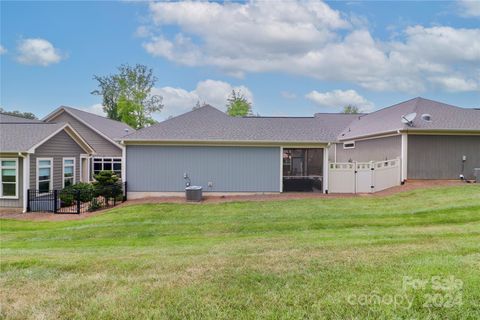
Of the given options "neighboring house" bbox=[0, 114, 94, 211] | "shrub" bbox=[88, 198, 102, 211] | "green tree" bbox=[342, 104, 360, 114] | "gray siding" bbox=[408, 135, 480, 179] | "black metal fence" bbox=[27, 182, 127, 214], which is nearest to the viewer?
"shrub" bbox=[88, 198, 102, 211]

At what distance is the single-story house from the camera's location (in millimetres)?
15016

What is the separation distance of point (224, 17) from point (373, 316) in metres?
16.3

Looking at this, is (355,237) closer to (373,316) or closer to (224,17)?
(373,316)

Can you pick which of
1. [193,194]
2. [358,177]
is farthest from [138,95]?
[358,177]

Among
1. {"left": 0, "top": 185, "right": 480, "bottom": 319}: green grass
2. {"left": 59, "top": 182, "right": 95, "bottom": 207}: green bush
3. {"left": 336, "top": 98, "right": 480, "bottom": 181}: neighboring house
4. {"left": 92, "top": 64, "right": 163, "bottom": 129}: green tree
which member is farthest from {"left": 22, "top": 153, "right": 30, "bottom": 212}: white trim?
{"left": 92, "top": 64, "right": 163, "bottom": 129}: green tree

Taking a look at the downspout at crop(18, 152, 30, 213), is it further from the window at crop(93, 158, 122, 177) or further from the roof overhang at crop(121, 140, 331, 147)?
the window at crop(93, 158, 122, 177)

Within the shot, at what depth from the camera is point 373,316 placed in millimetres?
2801

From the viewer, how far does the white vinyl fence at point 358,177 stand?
14.9 m

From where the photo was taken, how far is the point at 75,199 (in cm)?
1519

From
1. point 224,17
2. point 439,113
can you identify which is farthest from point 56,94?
point 439,113

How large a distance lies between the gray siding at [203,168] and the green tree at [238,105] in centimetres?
2804

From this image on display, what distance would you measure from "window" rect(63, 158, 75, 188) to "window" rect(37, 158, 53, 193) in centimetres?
118

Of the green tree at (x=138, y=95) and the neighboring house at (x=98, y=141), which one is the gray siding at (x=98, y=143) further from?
the green tree at (x=138, y=95)

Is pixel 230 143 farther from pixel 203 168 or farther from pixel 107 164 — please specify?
pixel 107 164
